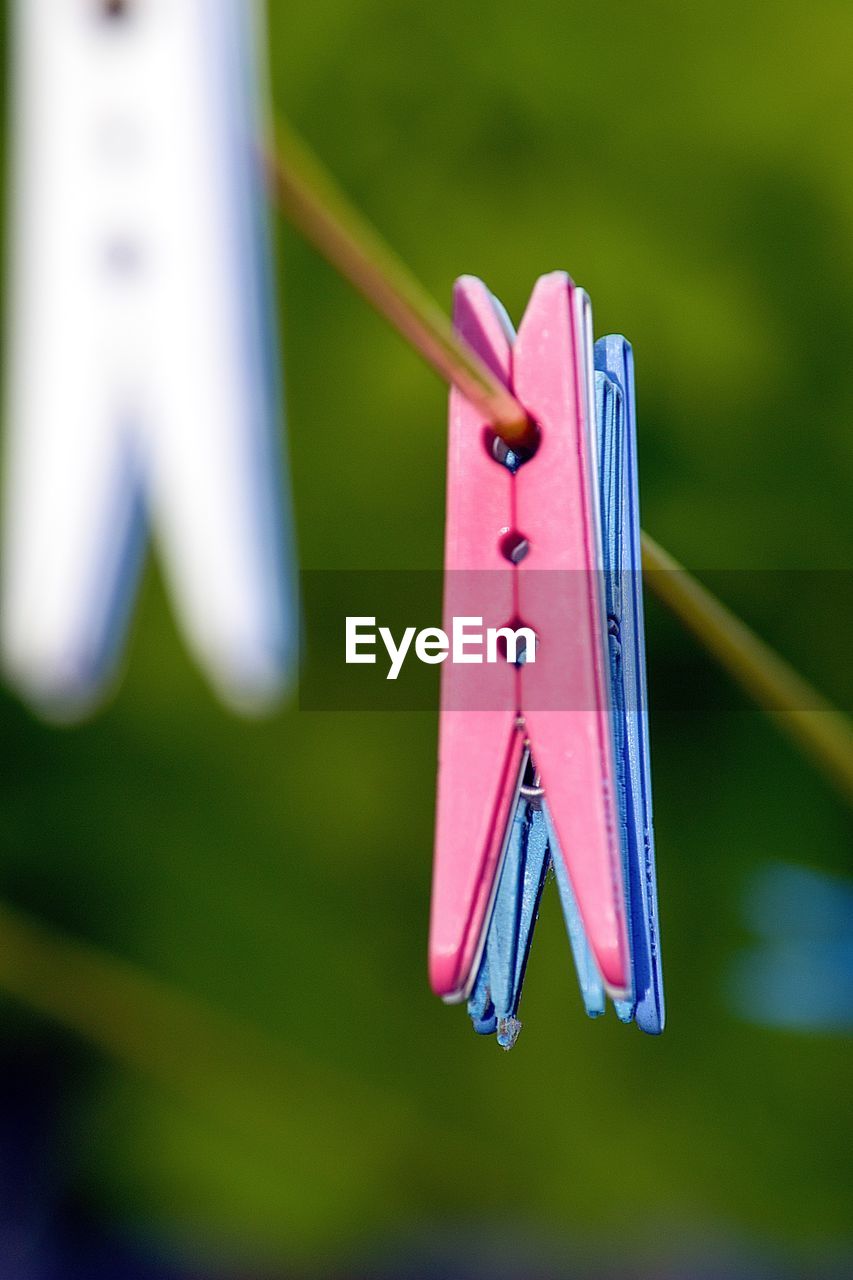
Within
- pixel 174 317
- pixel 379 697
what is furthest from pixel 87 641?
pixel 379 697

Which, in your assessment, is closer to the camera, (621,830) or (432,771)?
(621,830)

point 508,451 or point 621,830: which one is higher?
point 508,451

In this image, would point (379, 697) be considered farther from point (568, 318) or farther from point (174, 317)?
point (174, 317)

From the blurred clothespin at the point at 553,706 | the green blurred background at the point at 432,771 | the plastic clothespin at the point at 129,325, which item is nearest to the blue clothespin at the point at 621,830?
the blurred clothespin at the point at 553,706

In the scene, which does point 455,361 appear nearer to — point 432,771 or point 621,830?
point 621,830

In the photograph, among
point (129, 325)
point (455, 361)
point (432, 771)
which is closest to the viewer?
point (129, 325)

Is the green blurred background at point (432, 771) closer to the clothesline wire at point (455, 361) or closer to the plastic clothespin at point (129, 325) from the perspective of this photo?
the clothesline wire at point (455, 361)

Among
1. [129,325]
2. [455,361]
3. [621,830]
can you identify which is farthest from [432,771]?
[129,325]
